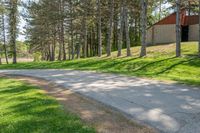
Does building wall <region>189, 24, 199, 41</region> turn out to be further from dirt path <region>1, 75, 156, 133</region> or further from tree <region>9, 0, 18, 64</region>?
dirt path <region>1, 75, 156, 133</region>

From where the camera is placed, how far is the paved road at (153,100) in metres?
7.75

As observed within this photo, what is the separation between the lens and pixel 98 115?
858 cm

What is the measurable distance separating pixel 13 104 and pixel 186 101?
5.49 m

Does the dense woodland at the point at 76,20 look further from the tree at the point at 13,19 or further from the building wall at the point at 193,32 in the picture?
the building wall at the point at 193,32

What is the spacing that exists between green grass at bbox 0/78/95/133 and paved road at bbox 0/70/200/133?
5.22 feet

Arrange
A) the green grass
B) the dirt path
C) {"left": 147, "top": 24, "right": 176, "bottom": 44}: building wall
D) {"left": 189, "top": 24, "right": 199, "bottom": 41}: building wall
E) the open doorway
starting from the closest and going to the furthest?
1. the dirt path
2. the green grass
3. {"left": 189, "top": 24, "right": 199, "bottom": 41}: building wall
4. {"left": 147, "top": 24, "right": 176, "bottom": 44}: building wall
5. the open doorway

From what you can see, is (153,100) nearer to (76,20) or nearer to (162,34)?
(76,20)

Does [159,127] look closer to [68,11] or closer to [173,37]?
[68,11]

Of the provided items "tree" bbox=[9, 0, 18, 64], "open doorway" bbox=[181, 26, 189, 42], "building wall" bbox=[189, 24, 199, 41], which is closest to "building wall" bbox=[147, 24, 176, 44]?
"open doorway" bbox=[181, 26, 189, 42]

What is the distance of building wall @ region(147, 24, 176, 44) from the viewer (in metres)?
43.6

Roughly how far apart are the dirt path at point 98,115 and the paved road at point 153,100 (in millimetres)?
336

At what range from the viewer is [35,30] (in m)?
48.5

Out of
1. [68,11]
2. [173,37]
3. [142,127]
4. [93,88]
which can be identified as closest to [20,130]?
[142,127]

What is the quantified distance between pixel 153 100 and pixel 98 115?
256 cm
